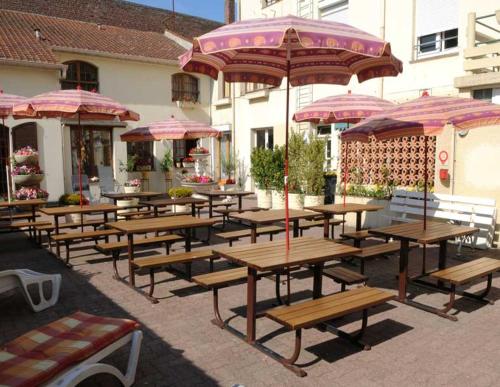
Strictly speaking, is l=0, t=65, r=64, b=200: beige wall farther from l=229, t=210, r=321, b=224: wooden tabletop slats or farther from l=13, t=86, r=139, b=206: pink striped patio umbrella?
l=229, t=210, r=321, b=224: wooden tabletop slats

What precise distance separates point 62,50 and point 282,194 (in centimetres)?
956

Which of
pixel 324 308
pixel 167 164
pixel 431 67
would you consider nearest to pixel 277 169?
pixel 431 67

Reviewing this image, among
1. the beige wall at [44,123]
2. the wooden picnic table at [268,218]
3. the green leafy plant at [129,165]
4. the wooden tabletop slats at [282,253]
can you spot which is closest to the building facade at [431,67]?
the wooden picnic table at [268,218]

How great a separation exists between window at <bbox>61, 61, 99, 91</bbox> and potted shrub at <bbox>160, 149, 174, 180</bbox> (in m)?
3.72

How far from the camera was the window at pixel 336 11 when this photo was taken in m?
12.2

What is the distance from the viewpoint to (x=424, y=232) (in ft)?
17.6

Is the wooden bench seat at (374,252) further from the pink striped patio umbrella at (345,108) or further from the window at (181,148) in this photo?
the window at (181,148)

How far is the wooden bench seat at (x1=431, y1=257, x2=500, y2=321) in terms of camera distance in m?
4.54

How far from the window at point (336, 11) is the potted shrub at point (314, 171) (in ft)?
13.0

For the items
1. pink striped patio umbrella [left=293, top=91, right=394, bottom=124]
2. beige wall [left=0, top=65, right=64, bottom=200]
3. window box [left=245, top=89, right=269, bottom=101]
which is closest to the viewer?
pink striped patio umbrella [left=293, top=91, right=394, bottom=124]

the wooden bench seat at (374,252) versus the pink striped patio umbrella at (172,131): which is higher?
the pink striped patio umbrella at (172,131)

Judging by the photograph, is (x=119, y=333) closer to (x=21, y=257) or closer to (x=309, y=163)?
(x=21, y=257)

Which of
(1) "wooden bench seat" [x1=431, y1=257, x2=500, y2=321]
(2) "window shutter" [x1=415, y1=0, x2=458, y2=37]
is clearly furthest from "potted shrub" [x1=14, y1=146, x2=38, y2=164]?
(1) "wooden bench seat" [x1=431, y1=257, x2=500, y2=321]

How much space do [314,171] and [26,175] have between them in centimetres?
747
